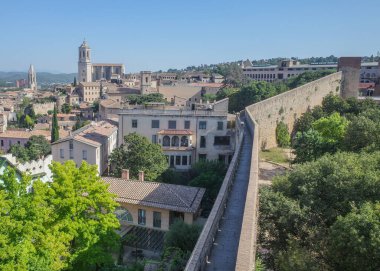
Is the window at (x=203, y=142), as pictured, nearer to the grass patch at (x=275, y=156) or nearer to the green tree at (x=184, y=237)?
the grass patch at (x=275, y=156)

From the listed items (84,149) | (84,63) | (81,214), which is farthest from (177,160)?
(84,63)

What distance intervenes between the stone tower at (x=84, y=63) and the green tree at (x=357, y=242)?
167362 millimetres

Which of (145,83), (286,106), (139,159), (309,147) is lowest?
(139,159)

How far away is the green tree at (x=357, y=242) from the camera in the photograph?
10664 mm

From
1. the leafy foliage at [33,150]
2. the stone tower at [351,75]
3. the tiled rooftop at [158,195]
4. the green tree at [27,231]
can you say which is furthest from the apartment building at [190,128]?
the green tree at [27,231]

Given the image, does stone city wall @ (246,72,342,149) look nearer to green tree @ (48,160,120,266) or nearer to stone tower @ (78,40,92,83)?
green tree @ (48,160,120,266)

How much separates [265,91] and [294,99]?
73.1 feet

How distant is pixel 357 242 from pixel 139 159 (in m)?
23.8

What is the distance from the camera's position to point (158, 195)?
26141 mm

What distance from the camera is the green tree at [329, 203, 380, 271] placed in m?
10.7

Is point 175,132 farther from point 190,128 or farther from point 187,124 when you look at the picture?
point 190,128

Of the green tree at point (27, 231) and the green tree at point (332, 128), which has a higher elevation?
the green tree at point (332, 128)

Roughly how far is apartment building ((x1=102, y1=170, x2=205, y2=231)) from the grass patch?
24.4ft

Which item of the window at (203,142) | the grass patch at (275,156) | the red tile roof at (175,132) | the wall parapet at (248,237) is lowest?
the window at (203,142)
